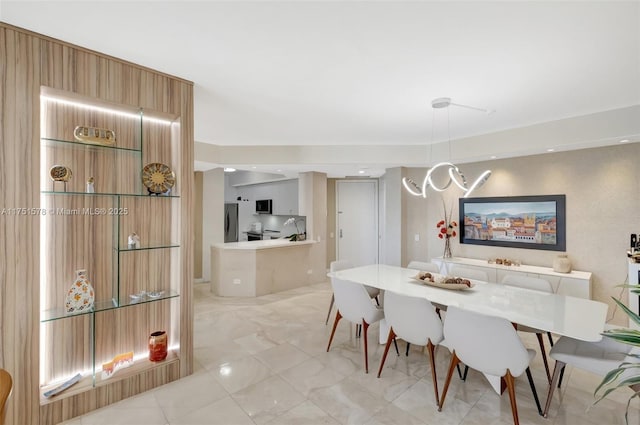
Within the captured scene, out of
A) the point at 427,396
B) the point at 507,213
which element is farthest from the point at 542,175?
the point at 427,396

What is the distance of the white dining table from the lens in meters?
2.03

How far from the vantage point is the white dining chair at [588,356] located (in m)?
2.03

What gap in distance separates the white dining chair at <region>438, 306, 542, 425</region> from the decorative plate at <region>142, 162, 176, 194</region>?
2.49 m

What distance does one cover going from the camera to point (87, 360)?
232cm

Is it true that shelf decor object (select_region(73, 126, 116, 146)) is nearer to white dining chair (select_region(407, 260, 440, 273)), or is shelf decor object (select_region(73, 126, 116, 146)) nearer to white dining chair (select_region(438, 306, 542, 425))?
white dining chair (select_region(438, 306, 542, 425))

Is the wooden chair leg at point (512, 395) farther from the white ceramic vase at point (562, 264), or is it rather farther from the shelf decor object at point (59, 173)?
the shelf decor object at point (59, 173)

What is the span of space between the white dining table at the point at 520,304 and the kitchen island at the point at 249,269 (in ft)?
7.11

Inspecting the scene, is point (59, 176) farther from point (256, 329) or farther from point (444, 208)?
point (444, 208)

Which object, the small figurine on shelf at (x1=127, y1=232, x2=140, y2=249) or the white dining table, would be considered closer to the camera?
the white dining table

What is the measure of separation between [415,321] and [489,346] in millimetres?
571

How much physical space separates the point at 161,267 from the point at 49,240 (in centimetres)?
79

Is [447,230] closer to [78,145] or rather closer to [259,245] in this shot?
[259,245]

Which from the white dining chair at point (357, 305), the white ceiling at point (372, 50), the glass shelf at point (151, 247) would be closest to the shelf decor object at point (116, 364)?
the glass shelf at point (151, 247)

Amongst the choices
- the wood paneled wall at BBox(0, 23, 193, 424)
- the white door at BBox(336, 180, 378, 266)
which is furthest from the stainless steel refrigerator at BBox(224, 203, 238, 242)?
the wood paneled wall at BBox(0, 23, 193, 424)
